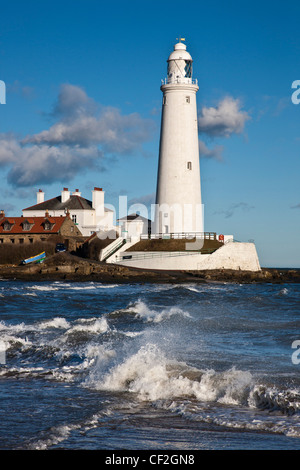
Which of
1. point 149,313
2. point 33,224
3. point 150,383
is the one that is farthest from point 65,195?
point 150,383

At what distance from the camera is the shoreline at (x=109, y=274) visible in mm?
35438

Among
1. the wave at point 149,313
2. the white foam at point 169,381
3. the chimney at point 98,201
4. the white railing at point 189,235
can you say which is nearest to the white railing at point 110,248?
the white railing at point 189,235

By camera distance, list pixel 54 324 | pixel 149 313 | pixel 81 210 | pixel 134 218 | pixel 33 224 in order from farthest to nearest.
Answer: pixel 81 210
pixel 134 218
pixel 33 224
pixel 149 313
pixel 54 324

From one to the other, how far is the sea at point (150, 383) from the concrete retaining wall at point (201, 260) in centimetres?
2233

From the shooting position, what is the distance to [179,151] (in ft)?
138

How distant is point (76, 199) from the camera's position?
56625 mm

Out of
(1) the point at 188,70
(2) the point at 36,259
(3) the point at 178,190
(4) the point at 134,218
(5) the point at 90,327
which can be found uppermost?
(1) the point at 188,70

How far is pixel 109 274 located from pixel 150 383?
2842 cm

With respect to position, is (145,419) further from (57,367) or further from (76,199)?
(76,199)

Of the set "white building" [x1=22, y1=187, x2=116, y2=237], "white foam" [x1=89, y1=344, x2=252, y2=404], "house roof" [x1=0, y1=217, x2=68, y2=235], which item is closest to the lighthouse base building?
"house roof" [x1=0, y1=217, x2=68, y2=235]

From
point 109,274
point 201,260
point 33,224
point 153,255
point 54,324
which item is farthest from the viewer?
point 33,224

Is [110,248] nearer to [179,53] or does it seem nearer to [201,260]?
[201,260]

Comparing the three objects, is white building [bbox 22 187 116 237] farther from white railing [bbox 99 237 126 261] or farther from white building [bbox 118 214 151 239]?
white railing [bbox 99 237 126 261]
